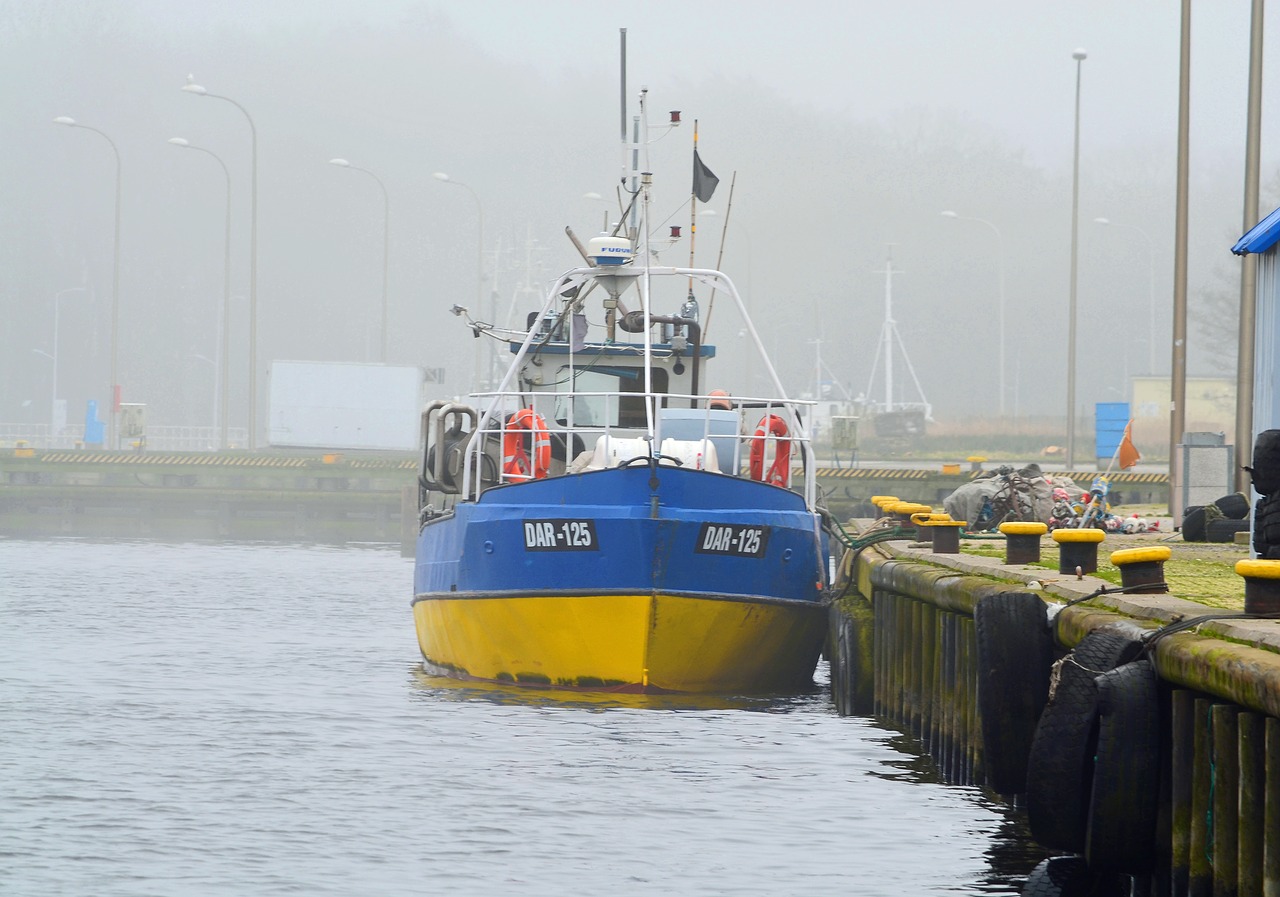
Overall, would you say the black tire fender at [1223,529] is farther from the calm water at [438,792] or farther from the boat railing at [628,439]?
the calm water at [438,792]

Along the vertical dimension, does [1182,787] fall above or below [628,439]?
below

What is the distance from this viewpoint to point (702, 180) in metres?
18.2

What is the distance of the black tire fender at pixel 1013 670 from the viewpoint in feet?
30.5

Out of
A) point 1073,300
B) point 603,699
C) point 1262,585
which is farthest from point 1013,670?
point 1073,300

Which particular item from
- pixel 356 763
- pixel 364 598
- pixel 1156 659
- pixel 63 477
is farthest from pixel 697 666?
pixel 63 477

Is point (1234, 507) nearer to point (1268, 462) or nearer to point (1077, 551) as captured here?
point (1268, 462)

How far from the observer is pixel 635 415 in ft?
57.7

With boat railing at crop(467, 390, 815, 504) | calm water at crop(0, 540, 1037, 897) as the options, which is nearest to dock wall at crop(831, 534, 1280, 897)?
calm water at crop(0, 540, 1037, 897)

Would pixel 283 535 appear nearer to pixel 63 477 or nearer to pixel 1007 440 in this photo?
pixel 63 477

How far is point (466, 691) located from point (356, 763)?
350cm

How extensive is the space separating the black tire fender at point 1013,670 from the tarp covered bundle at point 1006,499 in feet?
28.1

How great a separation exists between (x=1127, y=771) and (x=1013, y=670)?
1954 mm

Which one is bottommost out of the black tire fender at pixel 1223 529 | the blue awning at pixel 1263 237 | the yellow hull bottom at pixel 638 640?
the yellow hull bottom at pixel 638 640

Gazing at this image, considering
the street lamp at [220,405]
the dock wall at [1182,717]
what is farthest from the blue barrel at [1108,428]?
the dock wall at [1182,717]
